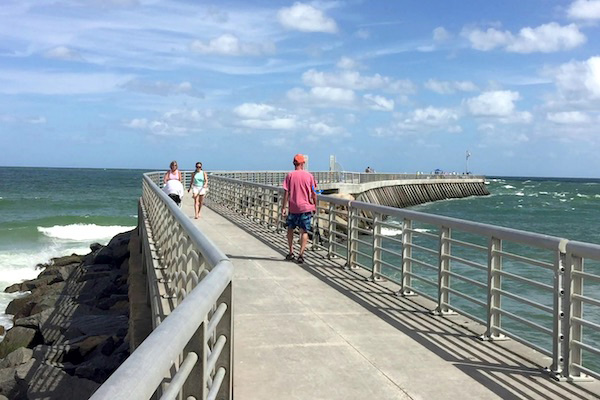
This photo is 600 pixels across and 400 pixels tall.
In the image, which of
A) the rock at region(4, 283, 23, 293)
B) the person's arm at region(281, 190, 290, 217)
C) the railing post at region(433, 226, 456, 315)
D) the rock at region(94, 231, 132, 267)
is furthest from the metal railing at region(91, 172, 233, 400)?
the rock at region(4, 283, 23, 293)

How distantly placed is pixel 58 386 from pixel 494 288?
536 centimetres

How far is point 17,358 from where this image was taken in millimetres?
9305

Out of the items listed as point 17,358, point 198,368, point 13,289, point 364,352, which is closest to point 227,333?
point 198,368

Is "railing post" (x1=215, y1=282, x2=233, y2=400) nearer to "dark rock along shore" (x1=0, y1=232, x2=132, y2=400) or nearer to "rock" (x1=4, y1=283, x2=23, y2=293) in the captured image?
"dark rock along shore" (x1=0, y1=232, x2=132, y2=400)

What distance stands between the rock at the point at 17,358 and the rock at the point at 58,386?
3.11 ft

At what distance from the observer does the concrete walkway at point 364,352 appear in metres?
4.43

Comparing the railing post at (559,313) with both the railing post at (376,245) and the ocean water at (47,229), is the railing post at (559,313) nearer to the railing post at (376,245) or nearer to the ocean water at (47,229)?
the railing post at (376,245)

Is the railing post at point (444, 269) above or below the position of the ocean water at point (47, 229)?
above

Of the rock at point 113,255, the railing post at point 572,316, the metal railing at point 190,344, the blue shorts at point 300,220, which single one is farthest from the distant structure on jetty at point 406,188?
the metal railing at point 190,344

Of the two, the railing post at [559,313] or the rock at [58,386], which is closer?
the railing post at [559,313]

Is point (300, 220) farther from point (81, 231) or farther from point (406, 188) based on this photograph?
point (406, 188)

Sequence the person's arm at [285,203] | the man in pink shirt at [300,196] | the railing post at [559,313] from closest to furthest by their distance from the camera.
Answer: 1. the railing post at [559,313]
2. the man in pink shirt at [300,196]
3. the person's arm at [285,203]

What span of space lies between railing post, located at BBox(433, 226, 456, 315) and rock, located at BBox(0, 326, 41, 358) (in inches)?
288

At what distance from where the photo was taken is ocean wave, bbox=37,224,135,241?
35000 millimetres
